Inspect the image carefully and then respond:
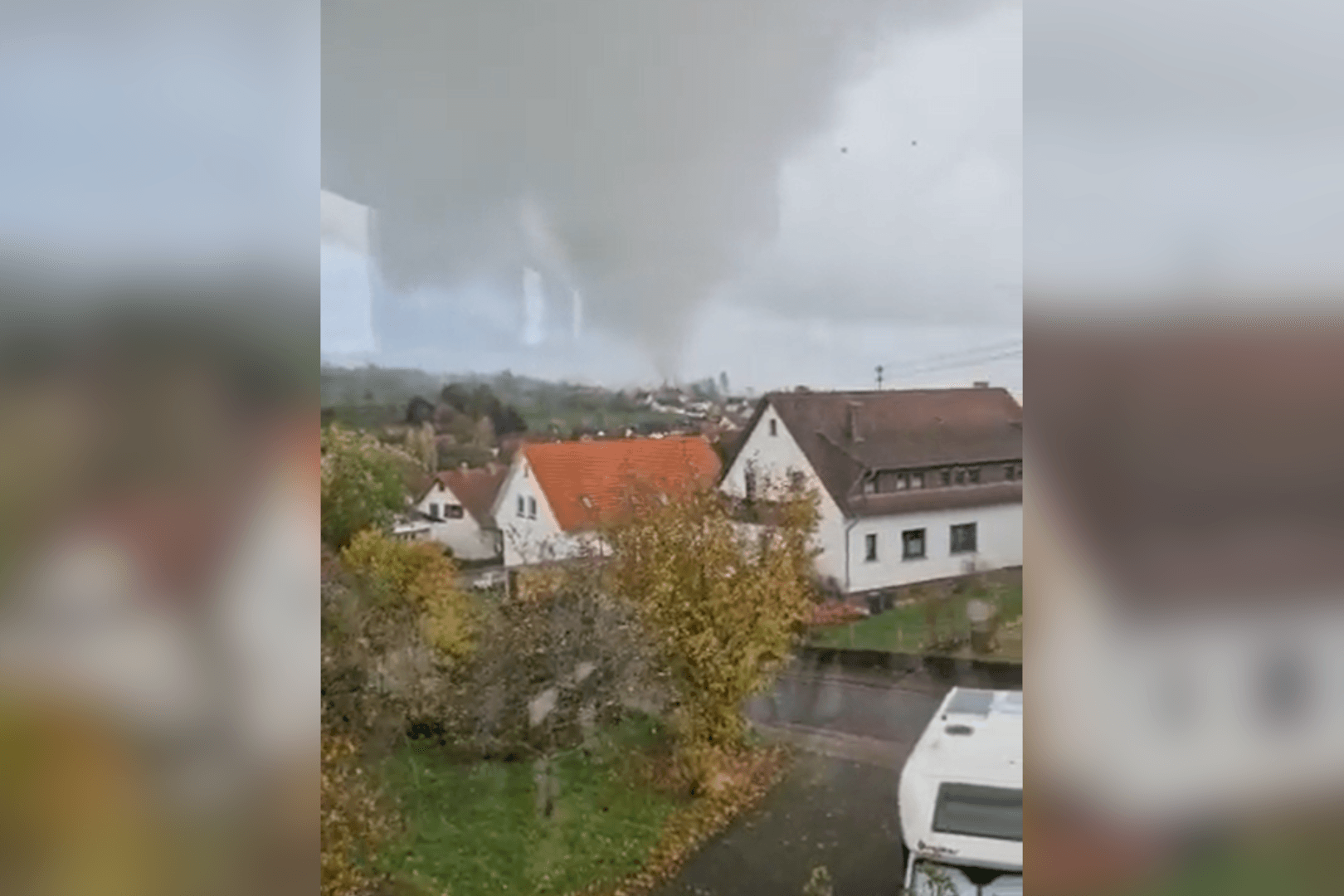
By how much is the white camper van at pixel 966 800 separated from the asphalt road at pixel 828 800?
2 centimetres

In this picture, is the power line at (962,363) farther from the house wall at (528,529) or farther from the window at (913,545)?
the house wall at (528,529)

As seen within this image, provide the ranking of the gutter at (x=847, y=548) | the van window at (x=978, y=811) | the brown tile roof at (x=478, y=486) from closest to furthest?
the van window at (x=978, y=811), the gutter at (x=847, y=548), the brown tile roof at (x=478, y=486)

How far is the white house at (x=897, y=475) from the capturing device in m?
1.45

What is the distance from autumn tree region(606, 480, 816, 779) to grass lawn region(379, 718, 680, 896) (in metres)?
0.10

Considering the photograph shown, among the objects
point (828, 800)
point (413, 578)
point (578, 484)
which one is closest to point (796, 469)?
point (578, 484)

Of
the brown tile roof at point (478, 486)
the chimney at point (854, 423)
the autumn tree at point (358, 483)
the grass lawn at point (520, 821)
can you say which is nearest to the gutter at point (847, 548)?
the chimney at point (854, 423)

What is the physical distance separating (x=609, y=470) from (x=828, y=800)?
552 millimetres

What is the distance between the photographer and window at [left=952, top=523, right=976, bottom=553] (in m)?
1.47

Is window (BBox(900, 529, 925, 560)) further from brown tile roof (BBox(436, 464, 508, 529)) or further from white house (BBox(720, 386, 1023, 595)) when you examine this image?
brown tile roof (BBox(436, 464, 508, 529))

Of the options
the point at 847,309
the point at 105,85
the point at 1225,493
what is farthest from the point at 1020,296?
the point at 105,85

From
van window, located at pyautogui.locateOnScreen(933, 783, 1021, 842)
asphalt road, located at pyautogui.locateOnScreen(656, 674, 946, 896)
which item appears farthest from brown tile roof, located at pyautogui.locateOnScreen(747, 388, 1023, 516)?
van window, located at pyautogui.locateOnScreen(933, 783, 1021, 842)

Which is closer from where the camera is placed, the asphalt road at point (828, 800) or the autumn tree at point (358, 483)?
the asphalt road at point (828, 800)

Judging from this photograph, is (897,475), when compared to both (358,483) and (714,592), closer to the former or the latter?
(714,592)

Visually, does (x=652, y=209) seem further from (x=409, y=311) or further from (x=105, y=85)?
(x=105, y=85)
